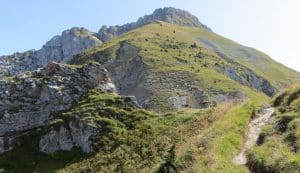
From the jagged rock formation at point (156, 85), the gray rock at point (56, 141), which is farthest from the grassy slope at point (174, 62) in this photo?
the gray rock at point (56, 141)

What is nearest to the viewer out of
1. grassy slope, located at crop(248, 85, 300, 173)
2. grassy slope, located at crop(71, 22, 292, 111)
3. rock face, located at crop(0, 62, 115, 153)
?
grassy slope, located at crop(248, 85, 300, 173)

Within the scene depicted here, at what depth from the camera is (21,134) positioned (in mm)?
47656

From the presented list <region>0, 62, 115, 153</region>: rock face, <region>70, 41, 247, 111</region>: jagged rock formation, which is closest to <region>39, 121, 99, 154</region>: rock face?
<region>0, 62, 115, 153</region>: rock face

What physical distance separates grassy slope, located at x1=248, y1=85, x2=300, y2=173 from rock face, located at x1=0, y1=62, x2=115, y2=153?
26.0 metres

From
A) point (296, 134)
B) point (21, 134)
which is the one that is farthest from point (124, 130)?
point (296, 134)

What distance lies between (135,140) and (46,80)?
15.1 metres

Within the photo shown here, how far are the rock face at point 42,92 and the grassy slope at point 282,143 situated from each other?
26.0m

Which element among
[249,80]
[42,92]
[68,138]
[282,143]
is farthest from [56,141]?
[249,80]

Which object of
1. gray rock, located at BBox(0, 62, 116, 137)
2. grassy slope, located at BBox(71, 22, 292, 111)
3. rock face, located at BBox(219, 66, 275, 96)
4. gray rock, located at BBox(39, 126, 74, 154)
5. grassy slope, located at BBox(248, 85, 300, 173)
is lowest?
rock face, located at BBox(219, 66, 275, 96)

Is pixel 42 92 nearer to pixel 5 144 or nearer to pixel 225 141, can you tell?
pixel 5 144

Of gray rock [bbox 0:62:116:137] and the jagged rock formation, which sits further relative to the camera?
the jagged rock formation

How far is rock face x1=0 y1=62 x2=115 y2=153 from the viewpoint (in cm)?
4941

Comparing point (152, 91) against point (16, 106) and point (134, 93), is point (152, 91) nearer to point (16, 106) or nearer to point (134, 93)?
point (134, 93)

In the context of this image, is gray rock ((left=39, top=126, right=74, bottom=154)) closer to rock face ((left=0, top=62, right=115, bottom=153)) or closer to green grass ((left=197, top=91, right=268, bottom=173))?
rock face ((left=0, top=62, right=115, bottom=153))
